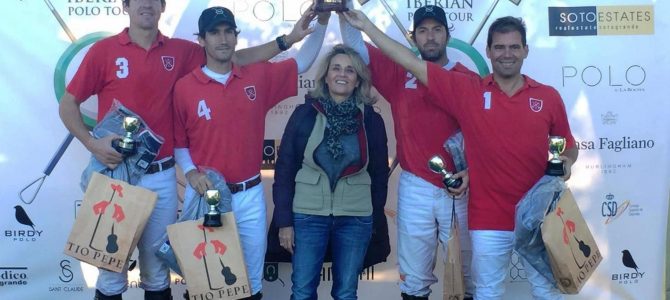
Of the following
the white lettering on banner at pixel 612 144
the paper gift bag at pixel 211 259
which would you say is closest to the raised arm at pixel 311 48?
→ the paper gift bag at pixel 211 259

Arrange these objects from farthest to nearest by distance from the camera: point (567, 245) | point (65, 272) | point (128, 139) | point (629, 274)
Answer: point (629, 274)
point (65, 272)
point (128, 139)
point (567, 245)

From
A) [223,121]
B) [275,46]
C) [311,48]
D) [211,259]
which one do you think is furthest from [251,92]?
[211,259]

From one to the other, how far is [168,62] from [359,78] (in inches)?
40.4

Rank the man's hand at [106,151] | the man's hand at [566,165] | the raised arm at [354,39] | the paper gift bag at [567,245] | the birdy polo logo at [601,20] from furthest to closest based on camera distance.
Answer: the birdy polo logo at [601,20], the raised arm at [354,39], the man's hand at [106,151], the man's hand at [566,165], the paper gift bag at [567,245]

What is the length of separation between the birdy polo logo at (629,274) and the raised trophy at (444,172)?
5.87 feet

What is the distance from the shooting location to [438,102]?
11.7 feet

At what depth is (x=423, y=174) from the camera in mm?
3705

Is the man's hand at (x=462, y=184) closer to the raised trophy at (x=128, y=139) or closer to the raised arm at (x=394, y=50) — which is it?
the raised arm at (x=394, y=50)

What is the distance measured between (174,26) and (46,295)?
6.34ft

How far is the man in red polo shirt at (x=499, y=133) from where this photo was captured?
3.39 meters

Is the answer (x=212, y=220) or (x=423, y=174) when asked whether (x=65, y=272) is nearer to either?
(x=212, y=220)

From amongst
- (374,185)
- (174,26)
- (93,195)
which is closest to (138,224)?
(93,195)

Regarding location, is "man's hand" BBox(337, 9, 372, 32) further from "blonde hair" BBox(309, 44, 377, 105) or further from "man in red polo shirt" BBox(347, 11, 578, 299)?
"man in red polo shirt" BBox(347, 11, 578, 299)

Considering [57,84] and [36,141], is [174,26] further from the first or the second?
[36,141]
